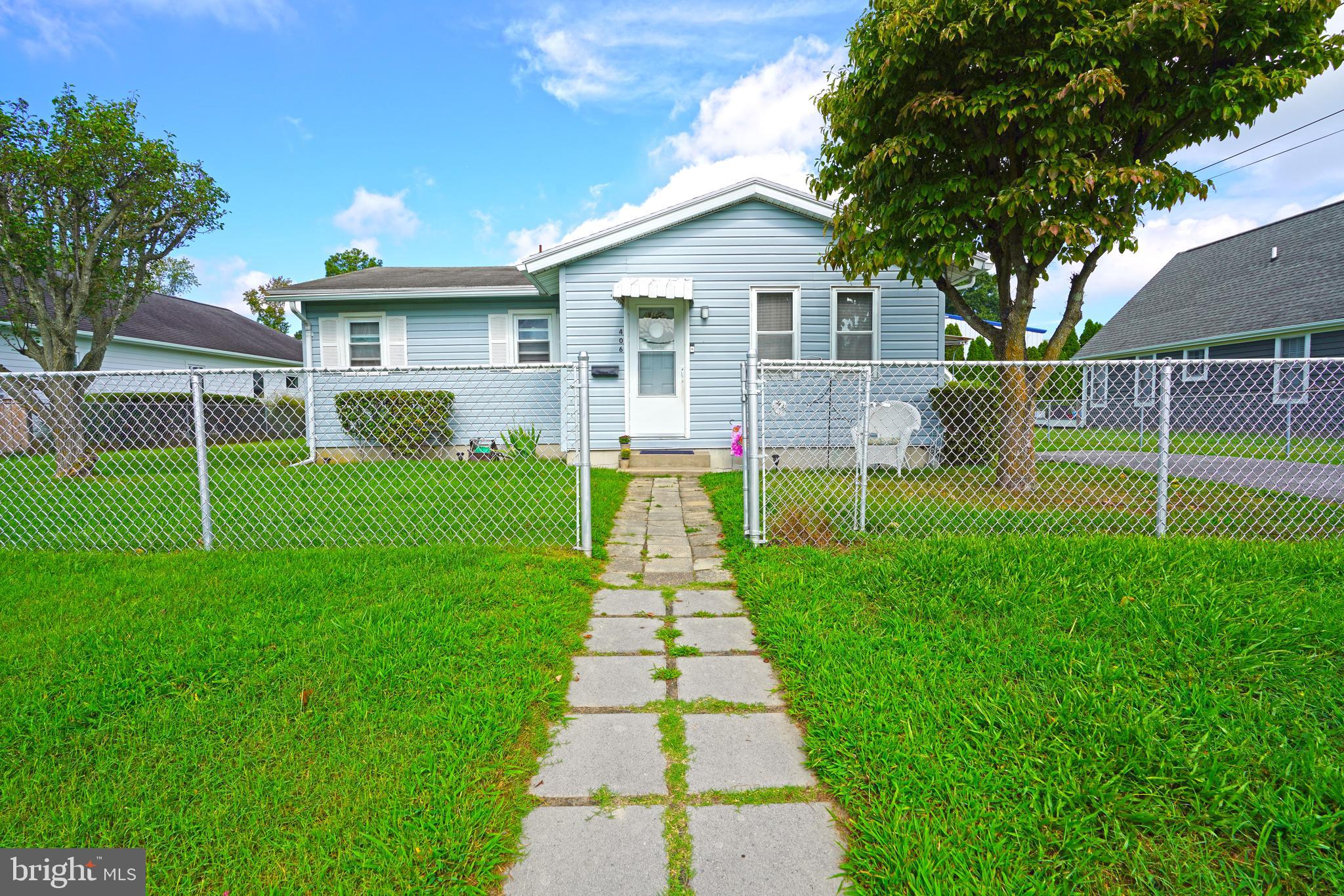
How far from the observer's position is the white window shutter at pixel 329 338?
1029 cm

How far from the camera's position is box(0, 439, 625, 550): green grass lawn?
4.62 meters

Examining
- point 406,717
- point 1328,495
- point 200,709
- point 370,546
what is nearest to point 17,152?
point 370,546

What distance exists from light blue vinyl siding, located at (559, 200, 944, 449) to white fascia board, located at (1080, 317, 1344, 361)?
14.5ft

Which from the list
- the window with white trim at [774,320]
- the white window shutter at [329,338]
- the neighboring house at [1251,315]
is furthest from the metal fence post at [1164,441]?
the white window shutter at [329,338]

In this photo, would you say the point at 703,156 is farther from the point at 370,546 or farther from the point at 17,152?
the point at 370,546

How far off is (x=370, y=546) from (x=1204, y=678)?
4565 millimetres

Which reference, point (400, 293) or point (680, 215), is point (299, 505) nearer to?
point (400, 293)

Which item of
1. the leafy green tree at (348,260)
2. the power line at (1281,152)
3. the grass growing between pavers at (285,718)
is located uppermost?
the leafy green tree at (348,260)

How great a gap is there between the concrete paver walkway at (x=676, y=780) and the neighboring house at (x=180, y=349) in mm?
12334

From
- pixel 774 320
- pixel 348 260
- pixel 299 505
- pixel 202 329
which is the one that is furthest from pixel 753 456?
pixel 348 260

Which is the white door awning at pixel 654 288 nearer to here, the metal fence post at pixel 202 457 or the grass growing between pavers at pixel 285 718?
the metal fence post at pixel 202 457

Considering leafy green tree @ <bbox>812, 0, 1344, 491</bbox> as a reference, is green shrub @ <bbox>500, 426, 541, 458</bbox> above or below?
below

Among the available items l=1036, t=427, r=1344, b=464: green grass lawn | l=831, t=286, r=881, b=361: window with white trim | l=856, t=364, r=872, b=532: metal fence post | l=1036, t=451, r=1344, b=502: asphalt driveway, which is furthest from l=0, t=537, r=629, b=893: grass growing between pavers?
l=1036, t=451, r=1344, b=502: asphalt driveway

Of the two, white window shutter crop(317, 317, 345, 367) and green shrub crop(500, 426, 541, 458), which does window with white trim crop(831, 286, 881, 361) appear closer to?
green shrub crop(500, 426, 541, 458)
